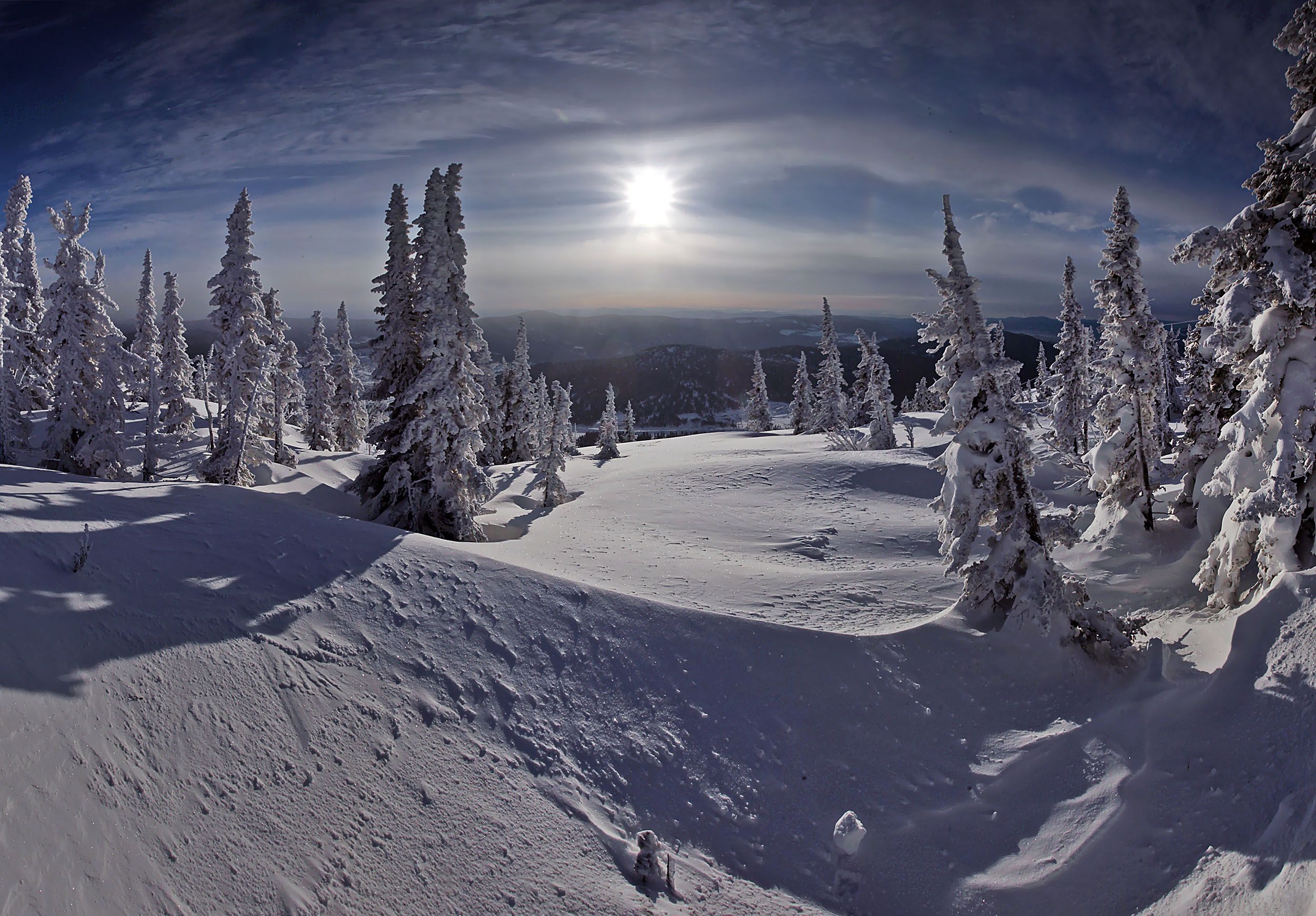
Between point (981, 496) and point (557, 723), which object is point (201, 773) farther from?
point (981, 496)

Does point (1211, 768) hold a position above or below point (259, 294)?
below

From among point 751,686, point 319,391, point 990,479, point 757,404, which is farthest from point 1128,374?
point 757,404

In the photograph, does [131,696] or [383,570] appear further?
[383,570]

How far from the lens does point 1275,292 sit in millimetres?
10344

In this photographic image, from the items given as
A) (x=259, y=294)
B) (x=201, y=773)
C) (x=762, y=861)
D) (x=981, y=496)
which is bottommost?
(x=762, y=861)

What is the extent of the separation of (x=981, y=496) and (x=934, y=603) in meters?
4.02

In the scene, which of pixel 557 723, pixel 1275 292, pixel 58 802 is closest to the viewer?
pixel 58 802

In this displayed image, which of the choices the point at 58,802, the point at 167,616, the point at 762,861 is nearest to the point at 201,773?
the point at 58,802

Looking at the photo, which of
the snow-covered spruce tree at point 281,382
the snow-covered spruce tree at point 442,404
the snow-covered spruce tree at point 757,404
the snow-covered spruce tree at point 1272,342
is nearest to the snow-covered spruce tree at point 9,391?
the snow-covered spruce tree at point 281,382

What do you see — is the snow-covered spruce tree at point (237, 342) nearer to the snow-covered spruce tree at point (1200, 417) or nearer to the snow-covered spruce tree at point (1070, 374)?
the snow-covered spruce tree at point (1200, 417)

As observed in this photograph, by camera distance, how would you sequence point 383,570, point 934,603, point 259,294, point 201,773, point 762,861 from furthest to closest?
point 259,294
point 934,603
point 383,570
point 762,861
point 201,773

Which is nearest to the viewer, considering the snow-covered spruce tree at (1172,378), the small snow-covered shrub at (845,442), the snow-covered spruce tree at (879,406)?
the small snow-covered shrub at (845,442)

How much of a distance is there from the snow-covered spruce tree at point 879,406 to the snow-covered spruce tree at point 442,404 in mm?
28120

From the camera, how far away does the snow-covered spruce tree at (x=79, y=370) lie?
26750 millimetres
